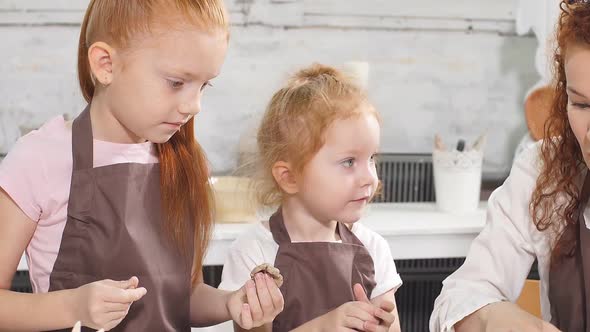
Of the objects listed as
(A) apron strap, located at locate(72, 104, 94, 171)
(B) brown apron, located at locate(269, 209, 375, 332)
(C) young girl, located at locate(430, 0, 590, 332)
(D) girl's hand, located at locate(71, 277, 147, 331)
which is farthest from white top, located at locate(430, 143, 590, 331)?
(A) apron strap, located at locate(72, 104, 94, 171)

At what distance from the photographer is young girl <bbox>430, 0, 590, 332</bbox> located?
4.80 ft

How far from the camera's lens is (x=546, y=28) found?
3.07 meters

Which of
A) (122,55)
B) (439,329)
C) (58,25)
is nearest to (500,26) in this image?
(58,25)

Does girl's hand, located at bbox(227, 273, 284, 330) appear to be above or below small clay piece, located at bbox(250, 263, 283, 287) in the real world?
below

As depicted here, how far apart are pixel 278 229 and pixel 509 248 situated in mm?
473

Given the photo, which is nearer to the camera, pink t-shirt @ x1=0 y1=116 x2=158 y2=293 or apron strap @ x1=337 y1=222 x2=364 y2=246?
pink t-shirt @ x1=0 y1=116 x2=158 y2=293

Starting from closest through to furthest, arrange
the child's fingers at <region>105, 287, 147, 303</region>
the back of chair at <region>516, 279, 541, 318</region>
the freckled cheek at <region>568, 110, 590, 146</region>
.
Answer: the child's fingers at <region>105, 287, 147, 303</region>, the freckled cheek at <region>568, 110, 590, 146</region>, the back of chair at <region>516, 279, 541, 318</region>

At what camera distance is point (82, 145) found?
1482 millimetres

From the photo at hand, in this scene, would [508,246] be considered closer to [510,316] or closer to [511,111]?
[510,316]

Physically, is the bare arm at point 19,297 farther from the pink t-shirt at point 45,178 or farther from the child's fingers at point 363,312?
the child's fingers at point 363,312

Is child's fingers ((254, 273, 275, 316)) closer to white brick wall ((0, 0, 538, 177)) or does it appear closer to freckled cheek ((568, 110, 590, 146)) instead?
freckled cheek ((568, 110, 590, 146))

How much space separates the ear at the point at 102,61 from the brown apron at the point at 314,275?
509mm

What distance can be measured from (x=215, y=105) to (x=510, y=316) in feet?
5.84

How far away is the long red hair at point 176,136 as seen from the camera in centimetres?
140
